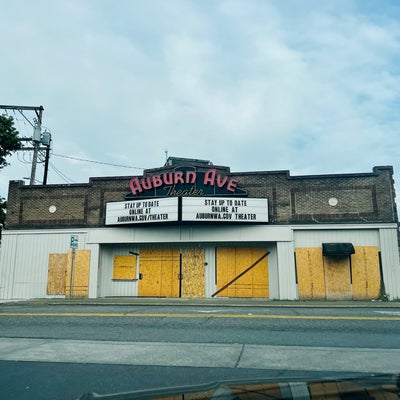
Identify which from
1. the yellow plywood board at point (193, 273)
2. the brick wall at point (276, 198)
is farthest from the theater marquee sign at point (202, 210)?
the yellow plywood board at point (193, 273)

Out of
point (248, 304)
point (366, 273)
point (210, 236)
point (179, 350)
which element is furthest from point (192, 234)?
point (179, 350)

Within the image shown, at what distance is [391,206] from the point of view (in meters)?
18.7

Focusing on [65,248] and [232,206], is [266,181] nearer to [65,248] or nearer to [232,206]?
[232,206]

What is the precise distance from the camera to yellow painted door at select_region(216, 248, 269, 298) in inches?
780

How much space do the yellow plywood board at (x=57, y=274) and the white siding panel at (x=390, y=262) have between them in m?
16.2

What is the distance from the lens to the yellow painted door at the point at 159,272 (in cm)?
2038

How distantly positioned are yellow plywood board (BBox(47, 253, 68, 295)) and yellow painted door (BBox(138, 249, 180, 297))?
4.11 metres

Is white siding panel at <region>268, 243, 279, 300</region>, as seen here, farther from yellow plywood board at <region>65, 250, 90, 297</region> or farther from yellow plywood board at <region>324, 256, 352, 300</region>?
yellow plywood board at <region>65, 250, 90, 297</region>

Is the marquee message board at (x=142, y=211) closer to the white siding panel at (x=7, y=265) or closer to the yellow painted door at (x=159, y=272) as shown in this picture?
the yellow painted door at (x=159, y=272)

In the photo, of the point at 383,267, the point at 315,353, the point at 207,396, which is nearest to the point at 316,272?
the point at 383,267

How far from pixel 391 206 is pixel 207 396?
18512 millimetres

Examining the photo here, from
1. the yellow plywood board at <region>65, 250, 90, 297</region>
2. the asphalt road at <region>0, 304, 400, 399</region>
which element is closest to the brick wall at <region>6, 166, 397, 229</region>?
the yellow plywood board at <region>65, 250, 90, 297</region>

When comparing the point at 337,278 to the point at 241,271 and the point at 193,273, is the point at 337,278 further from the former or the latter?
the point at 193,273

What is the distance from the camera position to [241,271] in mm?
20000
